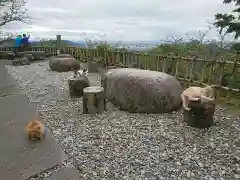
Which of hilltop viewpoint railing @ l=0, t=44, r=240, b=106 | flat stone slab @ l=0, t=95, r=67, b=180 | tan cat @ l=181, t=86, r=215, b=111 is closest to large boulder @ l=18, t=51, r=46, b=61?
hilltop viewpoint railing @ l=0, t=44, r=240, b=106

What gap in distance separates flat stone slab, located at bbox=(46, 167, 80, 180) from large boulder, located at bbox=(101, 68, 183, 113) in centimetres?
197

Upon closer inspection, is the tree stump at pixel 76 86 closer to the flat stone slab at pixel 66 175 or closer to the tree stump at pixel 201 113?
the tree stump at pixel 201 113

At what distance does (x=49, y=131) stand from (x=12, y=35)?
11.5 meters

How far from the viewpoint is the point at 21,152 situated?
2684 mm

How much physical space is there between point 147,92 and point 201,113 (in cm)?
99

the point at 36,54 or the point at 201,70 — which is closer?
the point at 201,70

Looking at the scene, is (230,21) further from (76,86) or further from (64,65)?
(64,65)

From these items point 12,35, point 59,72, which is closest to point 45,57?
point 12,35

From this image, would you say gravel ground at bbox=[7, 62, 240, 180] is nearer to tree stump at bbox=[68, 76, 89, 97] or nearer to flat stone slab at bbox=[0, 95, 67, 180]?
flat stone slab at bbox=[0, 95, 67, 180]

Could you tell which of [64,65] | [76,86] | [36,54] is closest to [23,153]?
[76,86]

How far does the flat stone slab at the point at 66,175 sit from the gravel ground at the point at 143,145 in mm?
56

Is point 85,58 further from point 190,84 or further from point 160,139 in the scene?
point 160,139

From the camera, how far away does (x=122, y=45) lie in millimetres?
9000

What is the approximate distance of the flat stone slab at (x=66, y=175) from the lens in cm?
231
